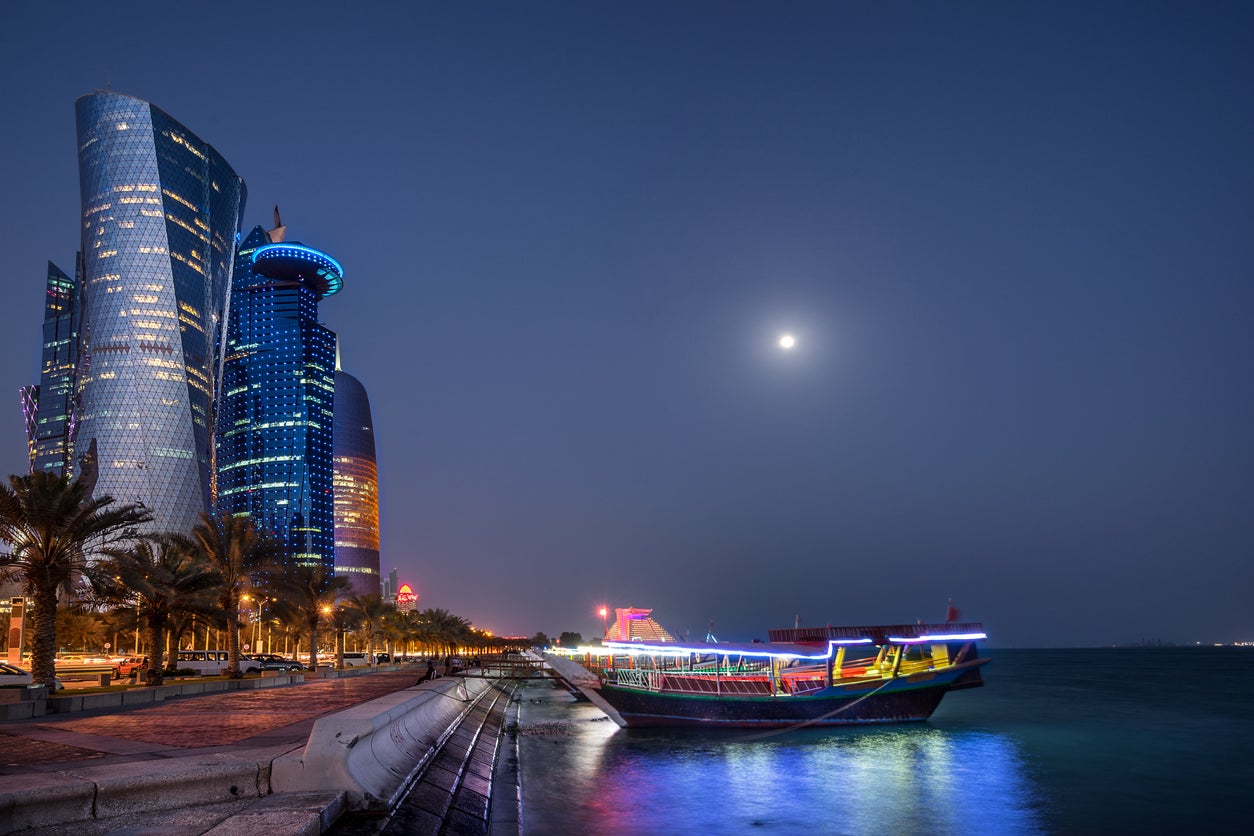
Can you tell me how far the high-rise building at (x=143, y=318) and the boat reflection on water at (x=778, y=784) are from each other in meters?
137

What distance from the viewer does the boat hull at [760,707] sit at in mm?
41719

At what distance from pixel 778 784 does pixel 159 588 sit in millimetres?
25624

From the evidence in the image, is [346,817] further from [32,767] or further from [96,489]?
[96,489]

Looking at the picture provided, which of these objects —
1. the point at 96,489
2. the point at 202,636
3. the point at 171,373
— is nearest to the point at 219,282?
the point at 171,373

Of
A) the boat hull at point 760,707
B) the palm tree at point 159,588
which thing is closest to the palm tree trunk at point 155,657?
the palm tree at point 159,588

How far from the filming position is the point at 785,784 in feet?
88.8

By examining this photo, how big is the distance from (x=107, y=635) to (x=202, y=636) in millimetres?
16198

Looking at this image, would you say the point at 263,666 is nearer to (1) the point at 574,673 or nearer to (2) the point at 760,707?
(1) the point at 574,673

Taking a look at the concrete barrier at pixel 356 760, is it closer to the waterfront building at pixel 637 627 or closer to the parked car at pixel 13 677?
the parked car at pixel 13 677

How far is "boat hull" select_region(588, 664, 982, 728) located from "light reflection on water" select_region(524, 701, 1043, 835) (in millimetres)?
1289

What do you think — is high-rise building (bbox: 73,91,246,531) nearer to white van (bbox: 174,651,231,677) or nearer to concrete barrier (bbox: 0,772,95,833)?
white van (bbox: 174,651,231,677)

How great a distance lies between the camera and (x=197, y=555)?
144ft

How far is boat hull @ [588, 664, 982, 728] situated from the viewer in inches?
1642

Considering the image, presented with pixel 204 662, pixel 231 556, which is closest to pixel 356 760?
pixel 231 556
